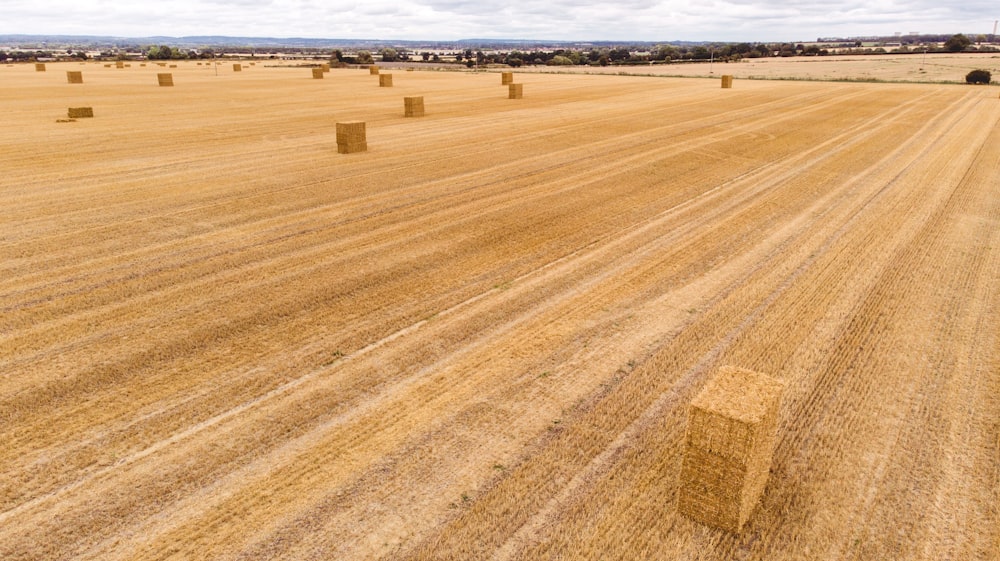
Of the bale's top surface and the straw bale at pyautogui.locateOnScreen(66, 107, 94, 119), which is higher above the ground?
the straw bale at pyautogui.locateOnScreen(66, 107, 94, 119)

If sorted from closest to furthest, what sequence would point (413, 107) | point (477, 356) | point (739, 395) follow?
point (739, 395), point (477, 356), point (413, 107)

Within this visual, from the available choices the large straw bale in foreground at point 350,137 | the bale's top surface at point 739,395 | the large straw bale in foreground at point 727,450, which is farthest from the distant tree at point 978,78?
the large straw bale in foreground at point 727,450

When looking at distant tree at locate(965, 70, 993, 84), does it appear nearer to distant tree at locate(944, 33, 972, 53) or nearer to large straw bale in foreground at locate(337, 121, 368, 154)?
large straw bale in foreground at locate(337, 121, 368, 154)

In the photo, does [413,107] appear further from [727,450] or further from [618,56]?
[618,56]

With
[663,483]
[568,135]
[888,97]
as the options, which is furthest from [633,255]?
[888,97]

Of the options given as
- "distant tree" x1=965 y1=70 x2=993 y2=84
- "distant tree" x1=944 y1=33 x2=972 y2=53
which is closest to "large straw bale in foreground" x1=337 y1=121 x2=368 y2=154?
"distant tree" x1=965 y1=70 x2=993 y2=84

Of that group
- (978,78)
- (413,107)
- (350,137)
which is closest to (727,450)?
(350,137)

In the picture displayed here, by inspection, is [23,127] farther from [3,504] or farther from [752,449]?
[752,449]
